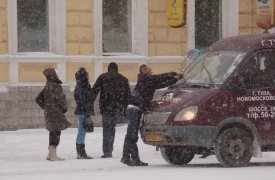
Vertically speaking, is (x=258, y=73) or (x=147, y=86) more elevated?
(x=258, y=73)

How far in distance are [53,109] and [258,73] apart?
13.2 feet

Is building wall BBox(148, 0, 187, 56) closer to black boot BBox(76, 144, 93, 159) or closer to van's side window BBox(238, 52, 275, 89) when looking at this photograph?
black boot BBox(76, 144, 93, 159)

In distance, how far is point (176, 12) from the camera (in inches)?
1059

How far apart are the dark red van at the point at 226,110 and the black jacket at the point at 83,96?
234 centimetres

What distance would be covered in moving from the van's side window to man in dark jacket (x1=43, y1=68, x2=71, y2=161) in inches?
145

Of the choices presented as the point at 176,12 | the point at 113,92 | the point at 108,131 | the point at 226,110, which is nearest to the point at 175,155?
the point at 226,110

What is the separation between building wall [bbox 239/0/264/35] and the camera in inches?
1115

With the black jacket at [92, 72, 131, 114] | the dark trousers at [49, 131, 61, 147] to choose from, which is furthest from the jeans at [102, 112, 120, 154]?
the dark trousers at [49, 131, 61, 147]

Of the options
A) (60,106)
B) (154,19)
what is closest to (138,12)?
(154,19)

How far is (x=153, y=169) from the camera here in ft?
53.0

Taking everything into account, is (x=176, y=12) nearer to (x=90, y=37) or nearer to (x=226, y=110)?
(x=90, y=37)

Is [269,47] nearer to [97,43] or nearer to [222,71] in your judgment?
[222,71]

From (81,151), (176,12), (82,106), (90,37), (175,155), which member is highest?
(176,12)

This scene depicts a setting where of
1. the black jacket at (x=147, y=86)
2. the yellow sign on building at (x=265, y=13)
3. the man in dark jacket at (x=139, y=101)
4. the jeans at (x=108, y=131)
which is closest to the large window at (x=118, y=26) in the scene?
the yellow sign on building at (x=265, y=13)
